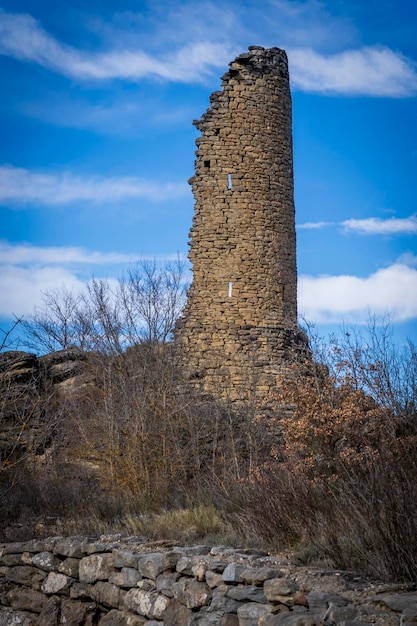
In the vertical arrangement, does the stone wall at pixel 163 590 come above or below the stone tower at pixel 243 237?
below

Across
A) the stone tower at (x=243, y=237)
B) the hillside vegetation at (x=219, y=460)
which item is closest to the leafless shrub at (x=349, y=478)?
the hillside vegetation at (x=219, y=460)

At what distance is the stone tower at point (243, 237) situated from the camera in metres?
20.1

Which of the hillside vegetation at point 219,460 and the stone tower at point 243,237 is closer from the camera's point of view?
the hillside vegetation at point 219,460

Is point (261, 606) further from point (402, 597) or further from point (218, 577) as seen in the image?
point (402, 597)

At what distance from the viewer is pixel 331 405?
11695 mm

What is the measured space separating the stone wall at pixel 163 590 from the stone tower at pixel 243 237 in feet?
36.1

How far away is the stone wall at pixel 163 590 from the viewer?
508 centimetres

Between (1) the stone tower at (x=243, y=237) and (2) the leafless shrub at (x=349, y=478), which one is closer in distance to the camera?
(2) the leafless shrub at (x=349, y=478)

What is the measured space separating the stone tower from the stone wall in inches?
433

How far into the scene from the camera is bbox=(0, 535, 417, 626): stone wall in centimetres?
508

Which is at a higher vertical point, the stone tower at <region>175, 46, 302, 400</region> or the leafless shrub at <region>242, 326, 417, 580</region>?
the stone tower at <region>175, 46, 302, 400</region>

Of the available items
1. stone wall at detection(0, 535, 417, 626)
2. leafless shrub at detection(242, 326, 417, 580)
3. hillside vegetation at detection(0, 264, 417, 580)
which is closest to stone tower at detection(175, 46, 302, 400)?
hillside vegetation at detection(0, 264, 417, 580)

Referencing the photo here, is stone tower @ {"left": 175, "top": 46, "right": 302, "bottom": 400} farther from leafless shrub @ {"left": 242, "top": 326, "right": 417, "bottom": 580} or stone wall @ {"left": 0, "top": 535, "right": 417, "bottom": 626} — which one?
stone wall @ {"left": 0, "top": 535, "right": 417, "bottom": 626}

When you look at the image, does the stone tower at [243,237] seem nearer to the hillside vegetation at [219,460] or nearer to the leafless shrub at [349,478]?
the hillside vegetation at [219,460]
